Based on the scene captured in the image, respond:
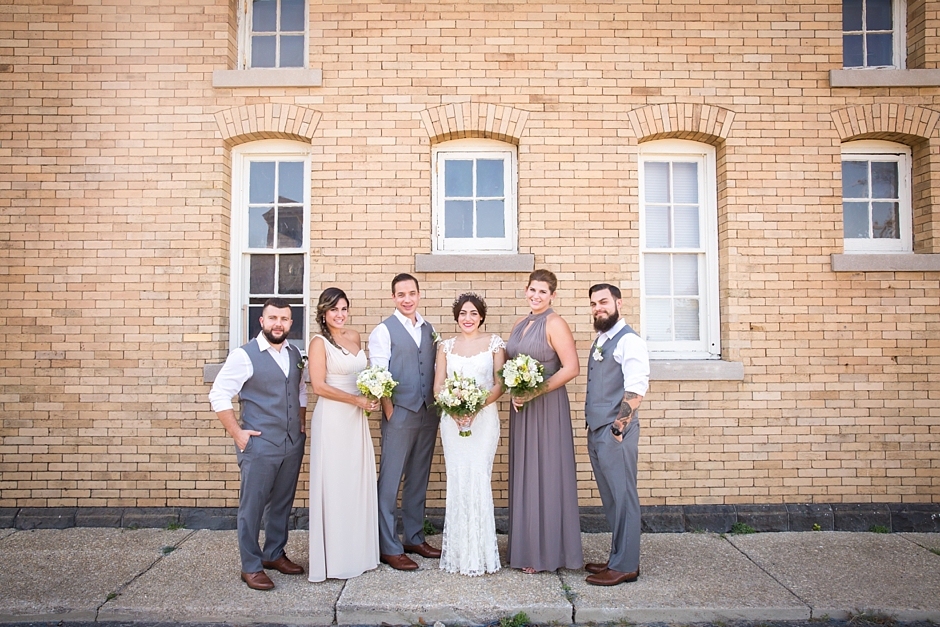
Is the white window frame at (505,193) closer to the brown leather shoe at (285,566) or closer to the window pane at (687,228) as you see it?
the window pane at (687,228)

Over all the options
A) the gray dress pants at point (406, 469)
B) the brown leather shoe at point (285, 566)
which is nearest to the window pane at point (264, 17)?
the gray dress pants at point (406, 469)

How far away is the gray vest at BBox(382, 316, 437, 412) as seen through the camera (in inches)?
207

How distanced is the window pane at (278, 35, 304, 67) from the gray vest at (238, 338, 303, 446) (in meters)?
3.46

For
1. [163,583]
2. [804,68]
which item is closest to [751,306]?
[804,68]

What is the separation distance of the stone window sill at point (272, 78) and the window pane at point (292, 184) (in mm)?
808

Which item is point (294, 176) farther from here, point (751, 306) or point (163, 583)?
point (751, 306)

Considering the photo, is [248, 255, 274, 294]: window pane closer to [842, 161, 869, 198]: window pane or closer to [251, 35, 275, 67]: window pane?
[251, 35, 275, 67]: window pane

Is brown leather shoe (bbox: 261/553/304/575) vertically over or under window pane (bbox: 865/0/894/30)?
under

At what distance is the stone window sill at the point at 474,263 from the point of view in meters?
6.27

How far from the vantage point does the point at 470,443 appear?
5.07 m

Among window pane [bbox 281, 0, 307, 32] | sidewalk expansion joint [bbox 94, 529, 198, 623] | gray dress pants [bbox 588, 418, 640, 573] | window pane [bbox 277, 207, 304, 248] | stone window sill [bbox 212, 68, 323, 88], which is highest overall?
window pane [bbox 281, 0, 307, 32]

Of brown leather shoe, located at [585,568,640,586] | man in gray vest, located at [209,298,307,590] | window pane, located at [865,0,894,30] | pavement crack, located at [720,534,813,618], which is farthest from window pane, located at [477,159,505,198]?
window pane, located at [865,0,894,30]

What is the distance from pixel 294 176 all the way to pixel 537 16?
9.83 feet

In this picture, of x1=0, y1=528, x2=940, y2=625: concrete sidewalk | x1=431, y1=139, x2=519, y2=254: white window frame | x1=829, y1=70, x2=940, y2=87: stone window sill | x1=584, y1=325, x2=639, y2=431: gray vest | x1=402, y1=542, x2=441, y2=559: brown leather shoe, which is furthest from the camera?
x1=431, y1=139, x2=519, y2=254: white window frame
